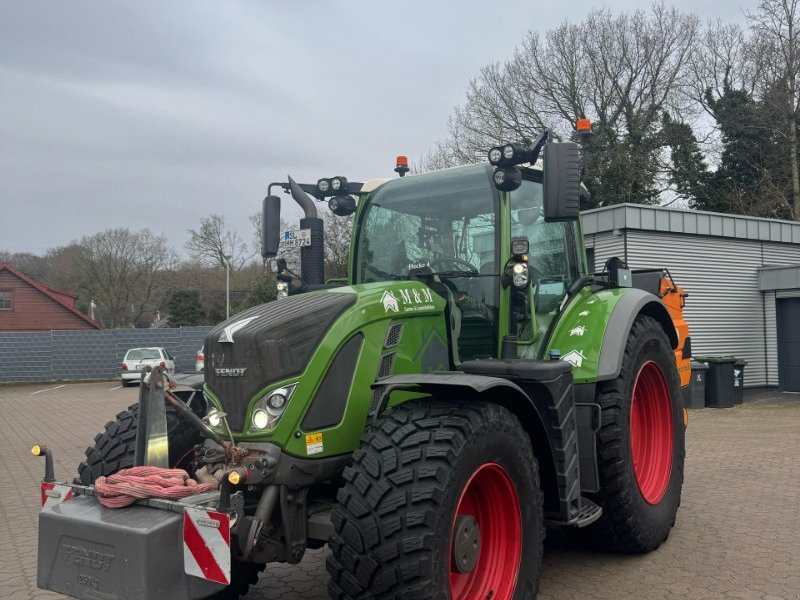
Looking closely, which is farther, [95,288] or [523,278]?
[95,288]

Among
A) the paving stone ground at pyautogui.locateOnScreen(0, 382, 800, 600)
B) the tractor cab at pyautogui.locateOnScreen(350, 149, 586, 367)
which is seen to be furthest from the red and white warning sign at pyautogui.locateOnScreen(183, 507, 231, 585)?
the tractor cab at pyautogui.locateOnScreen(350, 149, 586, 367)

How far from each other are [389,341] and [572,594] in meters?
1.80

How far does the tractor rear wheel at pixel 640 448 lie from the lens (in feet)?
14.9

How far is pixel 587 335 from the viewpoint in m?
4.74

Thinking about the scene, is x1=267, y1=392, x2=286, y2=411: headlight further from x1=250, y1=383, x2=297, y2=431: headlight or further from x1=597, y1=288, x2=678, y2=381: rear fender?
x1=597, y1=288, x2=678, y2=381: rear fender

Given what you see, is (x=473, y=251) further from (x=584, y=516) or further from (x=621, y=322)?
(x=584, y=516)

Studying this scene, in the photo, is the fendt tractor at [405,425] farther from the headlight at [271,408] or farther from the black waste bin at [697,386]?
the black waste bin at [697,386]

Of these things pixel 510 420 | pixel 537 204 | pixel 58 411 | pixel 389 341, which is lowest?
pixel 58 411

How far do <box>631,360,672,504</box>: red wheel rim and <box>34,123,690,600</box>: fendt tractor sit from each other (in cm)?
2

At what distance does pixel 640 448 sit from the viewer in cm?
539

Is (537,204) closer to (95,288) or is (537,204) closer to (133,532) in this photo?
(133,532)

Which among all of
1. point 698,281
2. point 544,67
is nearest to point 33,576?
point 698,281

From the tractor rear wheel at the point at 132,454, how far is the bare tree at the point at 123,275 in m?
47.1

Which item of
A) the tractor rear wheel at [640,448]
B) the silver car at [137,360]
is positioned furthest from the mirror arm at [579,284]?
the silver car at [137,360]
